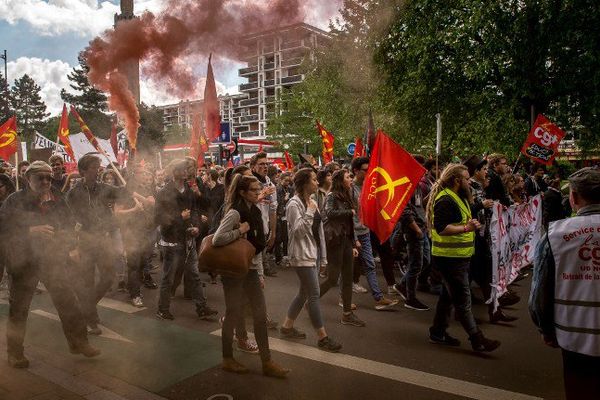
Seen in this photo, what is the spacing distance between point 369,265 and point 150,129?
659 centimetres

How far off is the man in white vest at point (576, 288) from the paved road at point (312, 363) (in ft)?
4.78

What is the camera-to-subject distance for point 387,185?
235 inches

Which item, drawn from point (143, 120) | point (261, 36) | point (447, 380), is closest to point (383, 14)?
point (143, 120)

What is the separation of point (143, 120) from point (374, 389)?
27.3 feet

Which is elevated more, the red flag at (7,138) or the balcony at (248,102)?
the balcony at (248,102)

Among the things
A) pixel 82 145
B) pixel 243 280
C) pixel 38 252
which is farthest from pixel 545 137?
pixel 82 145

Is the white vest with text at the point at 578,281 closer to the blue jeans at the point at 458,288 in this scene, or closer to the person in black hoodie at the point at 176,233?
the blue jeans at the point at 458,288

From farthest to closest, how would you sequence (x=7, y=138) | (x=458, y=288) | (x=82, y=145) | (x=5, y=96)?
(x=82, y=145)
(x=5, y=96)
(x=7, y=138)
(x=458, y=288)

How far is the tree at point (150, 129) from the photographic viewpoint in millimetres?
10867

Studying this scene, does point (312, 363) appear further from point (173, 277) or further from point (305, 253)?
point (173, 277)

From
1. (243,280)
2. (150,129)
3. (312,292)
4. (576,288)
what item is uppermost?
(150,129)

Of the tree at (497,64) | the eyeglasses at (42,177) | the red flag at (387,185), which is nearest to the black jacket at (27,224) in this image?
the eyeglasses at (42,177)

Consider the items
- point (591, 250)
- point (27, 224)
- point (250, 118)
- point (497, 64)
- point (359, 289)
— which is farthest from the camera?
Answer: point (250, 118)

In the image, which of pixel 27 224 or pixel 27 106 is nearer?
pixel 27 224
